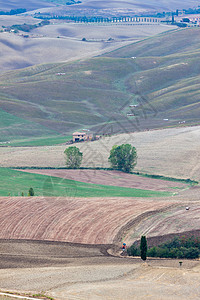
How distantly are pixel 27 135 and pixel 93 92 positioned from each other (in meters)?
45.0

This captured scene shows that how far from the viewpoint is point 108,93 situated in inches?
5965

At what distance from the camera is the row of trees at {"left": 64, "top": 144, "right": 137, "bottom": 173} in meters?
77.2

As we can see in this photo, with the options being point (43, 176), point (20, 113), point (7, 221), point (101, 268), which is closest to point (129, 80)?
point (20, 113)

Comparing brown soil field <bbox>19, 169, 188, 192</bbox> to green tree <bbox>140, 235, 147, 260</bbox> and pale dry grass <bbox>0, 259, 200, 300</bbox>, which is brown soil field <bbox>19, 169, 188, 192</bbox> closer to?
green tree <bbox>140, 235, 147, 260</bbox>

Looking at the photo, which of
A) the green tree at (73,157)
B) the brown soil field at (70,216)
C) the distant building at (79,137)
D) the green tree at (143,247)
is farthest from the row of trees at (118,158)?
the green tree at (143,247)

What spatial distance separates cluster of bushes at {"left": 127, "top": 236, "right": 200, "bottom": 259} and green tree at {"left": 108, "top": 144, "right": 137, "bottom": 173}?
35.9 meters

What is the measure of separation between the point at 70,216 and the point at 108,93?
4129 inches

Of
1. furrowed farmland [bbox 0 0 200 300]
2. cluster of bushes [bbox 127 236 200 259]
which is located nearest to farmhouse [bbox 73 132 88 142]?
furrowed farmland [bbox 0 0 200 300]

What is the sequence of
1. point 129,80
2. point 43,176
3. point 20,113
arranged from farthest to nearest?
point 129,80
point 20,113
point 43,176

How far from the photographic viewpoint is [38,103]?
13700cm

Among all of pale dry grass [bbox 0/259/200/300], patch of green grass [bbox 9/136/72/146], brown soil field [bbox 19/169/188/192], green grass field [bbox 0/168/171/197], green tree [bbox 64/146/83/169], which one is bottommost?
pale dry grass [bbox 0/259/200/300]

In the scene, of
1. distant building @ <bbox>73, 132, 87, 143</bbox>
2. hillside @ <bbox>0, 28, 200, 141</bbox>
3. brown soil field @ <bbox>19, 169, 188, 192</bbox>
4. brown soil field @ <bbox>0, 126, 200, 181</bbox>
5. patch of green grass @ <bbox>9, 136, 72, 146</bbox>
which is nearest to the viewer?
brown soil field @ <bbox>19, 169, 188, 192</bbox>

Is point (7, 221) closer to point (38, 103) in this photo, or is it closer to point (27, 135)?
point (27, 135)

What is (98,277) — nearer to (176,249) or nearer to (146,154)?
(176,249)
